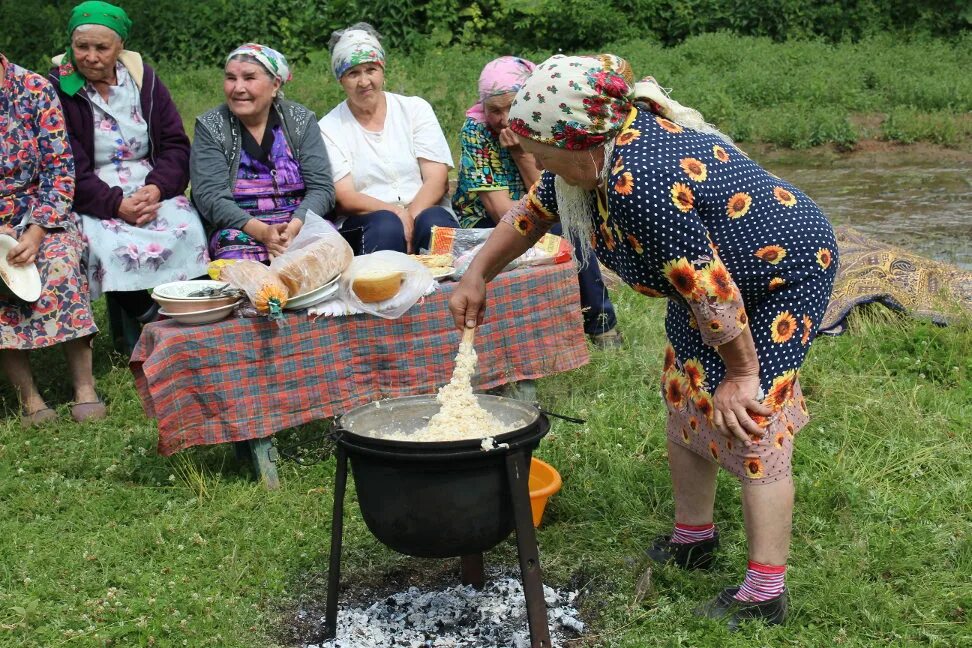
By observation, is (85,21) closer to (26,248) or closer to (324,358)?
(26,248)

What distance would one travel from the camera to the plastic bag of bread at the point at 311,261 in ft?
14.4

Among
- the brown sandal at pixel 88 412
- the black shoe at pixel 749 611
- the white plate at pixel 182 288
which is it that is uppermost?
the white plate at pixel 182 288

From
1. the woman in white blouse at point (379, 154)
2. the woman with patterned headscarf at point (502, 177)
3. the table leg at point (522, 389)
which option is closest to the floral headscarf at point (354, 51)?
the woman in white blouse at point (379, 154)

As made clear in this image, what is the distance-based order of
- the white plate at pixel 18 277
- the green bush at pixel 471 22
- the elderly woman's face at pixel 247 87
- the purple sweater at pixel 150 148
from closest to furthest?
the white plate at pixel 18 277 → the elderly woman's face at pixel 247 87 → the purple sweater at pixel 150 148 → the green bush at pixel 471 22

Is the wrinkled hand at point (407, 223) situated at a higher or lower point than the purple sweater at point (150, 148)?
lower

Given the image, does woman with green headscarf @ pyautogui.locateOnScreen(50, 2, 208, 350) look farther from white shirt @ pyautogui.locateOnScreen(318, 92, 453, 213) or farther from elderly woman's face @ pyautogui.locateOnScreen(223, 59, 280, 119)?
white shirt @ pyautogui.locateOnScreen(318, 92, 453, 213)

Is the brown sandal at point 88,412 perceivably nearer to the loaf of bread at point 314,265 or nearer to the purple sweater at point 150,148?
the purple sweater at point 150,148

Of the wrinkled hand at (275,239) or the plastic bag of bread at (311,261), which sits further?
the wrinkled hand at (275,239)

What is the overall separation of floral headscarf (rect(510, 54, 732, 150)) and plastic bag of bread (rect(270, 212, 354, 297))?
1835 millimetres

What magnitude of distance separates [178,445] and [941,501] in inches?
120

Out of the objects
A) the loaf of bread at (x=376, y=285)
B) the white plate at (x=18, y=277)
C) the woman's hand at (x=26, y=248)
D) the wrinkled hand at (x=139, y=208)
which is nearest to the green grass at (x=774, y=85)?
the wrinkled hand at (x=139, y=208)

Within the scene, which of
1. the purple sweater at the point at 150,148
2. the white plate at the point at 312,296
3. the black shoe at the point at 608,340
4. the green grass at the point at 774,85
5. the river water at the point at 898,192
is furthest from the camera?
the green grass at the point at 774,85

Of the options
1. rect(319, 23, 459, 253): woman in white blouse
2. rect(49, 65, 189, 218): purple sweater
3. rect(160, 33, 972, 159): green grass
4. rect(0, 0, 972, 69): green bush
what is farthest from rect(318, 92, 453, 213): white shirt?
rect(0, 0, 972, 69): green bush

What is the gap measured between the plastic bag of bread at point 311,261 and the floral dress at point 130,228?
1.15 meters
